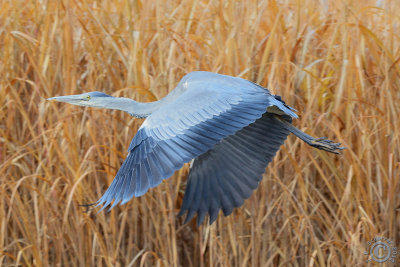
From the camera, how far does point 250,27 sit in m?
3.47

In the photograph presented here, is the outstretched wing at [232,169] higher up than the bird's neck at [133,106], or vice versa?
the bird's neck at [133,106]

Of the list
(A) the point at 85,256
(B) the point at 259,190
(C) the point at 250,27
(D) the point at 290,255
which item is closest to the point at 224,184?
(B) the point at 259,190

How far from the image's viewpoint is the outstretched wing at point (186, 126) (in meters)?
2.32

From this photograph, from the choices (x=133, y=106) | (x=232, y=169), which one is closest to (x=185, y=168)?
(x=232, y=169)

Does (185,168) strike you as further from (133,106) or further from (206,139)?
(206,139)

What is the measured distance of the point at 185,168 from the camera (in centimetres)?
320

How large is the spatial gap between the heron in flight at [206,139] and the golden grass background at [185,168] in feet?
0.54

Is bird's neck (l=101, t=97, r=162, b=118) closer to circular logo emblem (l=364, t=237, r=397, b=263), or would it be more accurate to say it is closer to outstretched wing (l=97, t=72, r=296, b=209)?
outstretched wing (l=97, t=72, r=296, b=209)

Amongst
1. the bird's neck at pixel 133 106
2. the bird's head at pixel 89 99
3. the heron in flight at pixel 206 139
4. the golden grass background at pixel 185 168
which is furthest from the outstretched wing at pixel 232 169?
the bird's head at pixel 89 99

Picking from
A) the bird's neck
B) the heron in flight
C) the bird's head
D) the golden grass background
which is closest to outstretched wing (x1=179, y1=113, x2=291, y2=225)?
the heron in flight

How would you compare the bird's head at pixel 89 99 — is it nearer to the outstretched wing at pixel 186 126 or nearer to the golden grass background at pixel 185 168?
the golden grass background at pixel 185 168

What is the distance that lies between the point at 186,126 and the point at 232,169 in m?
0.54

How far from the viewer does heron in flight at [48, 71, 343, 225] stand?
7.73 feet

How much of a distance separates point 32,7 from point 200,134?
1.80 meters
